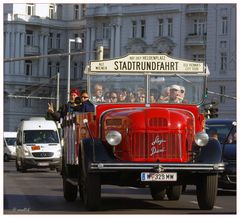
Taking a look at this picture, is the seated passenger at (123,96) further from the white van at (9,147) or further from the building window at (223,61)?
the building window at (223,61)

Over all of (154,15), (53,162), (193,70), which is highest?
(154,15)

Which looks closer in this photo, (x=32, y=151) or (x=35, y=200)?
(x=35, y=200)

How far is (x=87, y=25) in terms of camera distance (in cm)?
12069

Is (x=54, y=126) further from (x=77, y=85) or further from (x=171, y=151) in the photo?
(x=77, y=85)

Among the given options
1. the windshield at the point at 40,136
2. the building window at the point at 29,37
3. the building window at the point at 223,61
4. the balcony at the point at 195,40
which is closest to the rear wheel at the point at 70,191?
the windshield at the point at 40,136

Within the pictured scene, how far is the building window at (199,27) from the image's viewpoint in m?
106

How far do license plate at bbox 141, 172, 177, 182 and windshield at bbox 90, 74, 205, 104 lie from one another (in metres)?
1.90

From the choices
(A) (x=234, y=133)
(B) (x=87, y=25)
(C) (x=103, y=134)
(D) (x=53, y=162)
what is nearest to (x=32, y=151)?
(D) (x=53, y=162)

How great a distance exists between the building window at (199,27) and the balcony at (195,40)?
0.47m

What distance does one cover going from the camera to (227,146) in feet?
83.5

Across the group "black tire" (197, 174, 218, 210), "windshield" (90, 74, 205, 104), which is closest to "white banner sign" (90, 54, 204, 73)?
"windshield" (90, 74, 205, 104)

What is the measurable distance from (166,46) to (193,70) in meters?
90.1

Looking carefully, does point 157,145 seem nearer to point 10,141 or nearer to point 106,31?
point 10,141

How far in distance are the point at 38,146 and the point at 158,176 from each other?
2876cm
